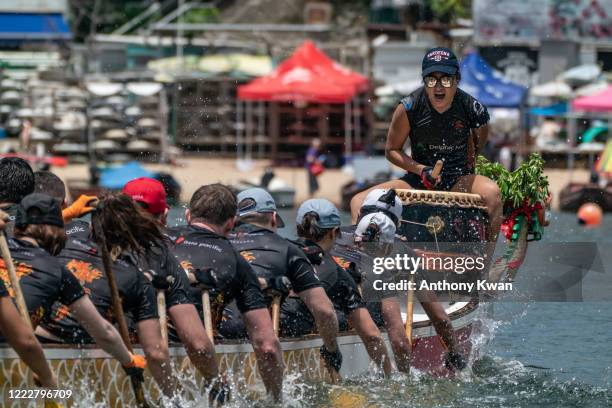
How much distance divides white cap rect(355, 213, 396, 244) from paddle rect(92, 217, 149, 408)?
2530 mm

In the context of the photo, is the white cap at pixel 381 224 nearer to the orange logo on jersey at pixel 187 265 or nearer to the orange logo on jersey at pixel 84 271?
the orange logo on jersey at pixel 187 265

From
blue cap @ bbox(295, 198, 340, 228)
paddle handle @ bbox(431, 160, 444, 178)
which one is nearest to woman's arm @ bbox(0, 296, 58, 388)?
blue cap @ bbox(295, 198, 340, 228)

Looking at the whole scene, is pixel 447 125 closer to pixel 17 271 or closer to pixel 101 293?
pixel 101 293

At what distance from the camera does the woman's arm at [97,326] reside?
26.9 ft

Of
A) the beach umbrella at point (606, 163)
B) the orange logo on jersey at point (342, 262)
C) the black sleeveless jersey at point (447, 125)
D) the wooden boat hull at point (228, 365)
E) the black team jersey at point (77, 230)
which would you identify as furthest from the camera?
the beach umbrella at point (606, 163)

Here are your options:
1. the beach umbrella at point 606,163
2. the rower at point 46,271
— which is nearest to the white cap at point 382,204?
the rower at point 46,271

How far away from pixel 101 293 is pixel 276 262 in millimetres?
1576

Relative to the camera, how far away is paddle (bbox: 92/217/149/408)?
8469 millimetres

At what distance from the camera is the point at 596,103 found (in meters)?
30.7

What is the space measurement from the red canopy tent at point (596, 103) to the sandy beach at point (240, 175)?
2188mm

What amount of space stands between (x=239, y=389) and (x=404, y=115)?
335 cm

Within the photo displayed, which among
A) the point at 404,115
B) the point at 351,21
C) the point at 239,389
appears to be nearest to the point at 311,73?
the point at 351,21

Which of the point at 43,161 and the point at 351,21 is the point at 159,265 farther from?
the point at 351,21

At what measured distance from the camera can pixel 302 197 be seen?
3297 cm
